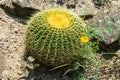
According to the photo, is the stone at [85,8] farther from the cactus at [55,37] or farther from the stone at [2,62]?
the stone at [2,62]

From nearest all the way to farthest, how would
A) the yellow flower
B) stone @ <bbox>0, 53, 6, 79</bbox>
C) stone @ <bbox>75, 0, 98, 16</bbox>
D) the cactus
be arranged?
the cactus
the yellow flower
stone @ <bbox>0, 53, 6, 79</bbox>
stone @ <bbox>75, 0, 98, 16</bbox>

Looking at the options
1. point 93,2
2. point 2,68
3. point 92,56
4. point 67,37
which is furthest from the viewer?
point 93,2

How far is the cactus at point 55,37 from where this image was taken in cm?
364

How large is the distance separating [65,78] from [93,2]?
138 cm

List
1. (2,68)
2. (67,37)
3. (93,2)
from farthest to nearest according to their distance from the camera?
(93,2)
(2,68)
(67,37)

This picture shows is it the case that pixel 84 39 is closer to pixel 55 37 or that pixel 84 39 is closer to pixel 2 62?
pixel 55 37

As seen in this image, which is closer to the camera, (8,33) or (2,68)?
(2,68)

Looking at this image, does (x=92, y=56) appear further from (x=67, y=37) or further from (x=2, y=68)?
(x=2, y=68)

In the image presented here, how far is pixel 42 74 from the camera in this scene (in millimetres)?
3961

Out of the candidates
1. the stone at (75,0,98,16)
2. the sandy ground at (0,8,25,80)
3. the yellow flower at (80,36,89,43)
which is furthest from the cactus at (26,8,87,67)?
the stone at (75,0,98,16)

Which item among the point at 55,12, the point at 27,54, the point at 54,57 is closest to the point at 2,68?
the point at 27,54

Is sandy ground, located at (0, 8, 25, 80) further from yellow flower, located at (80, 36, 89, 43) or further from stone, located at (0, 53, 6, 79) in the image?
yellow flower, located at (80, 36, 89, 43)

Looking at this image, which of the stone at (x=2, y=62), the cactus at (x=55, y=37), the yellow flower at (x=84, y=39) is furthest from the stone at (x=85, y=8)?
the stone at (x=2, y=62)

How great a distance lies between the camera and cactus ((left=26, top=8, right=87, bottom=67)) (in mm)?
3637
